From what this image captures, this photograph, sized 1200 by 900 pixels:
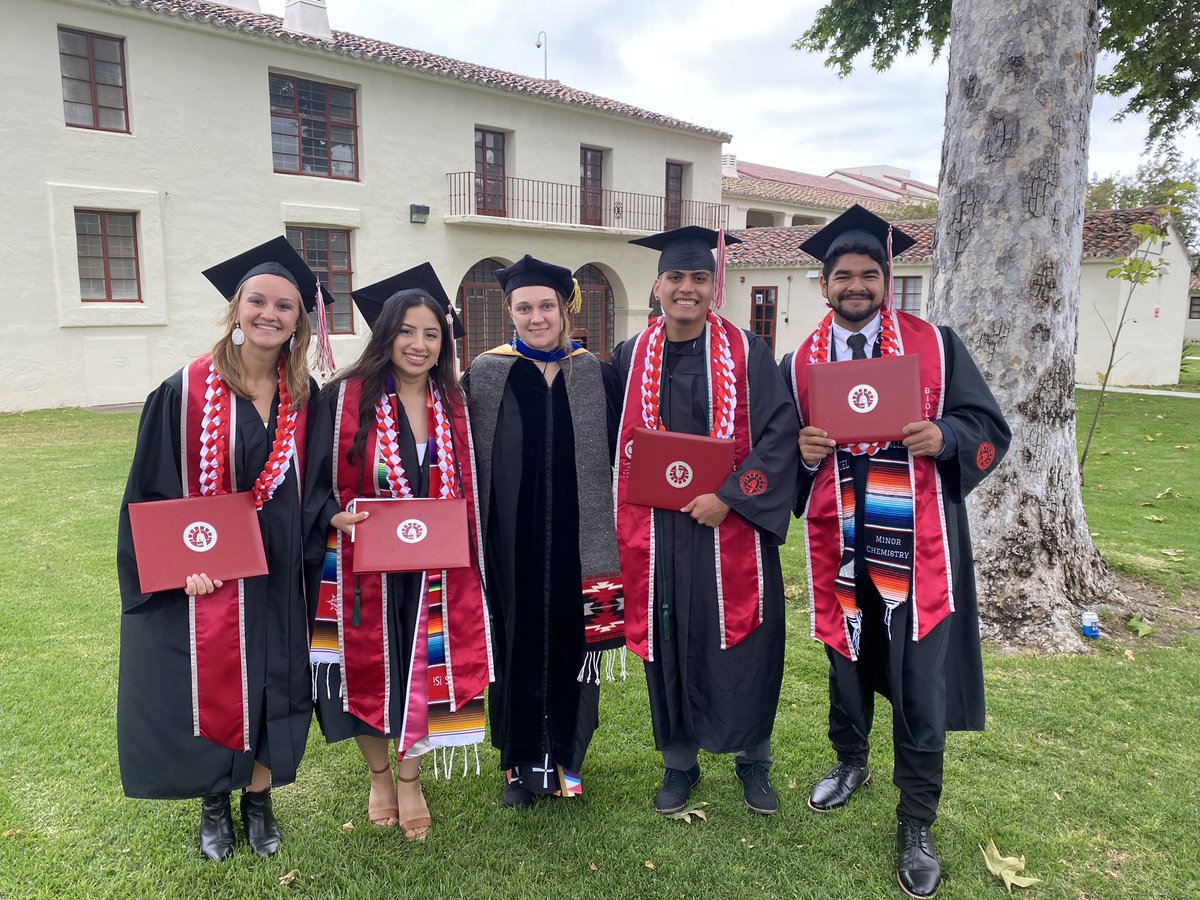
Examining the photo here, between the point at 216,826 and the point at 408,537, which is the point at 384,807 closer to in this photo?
the point at 216,826

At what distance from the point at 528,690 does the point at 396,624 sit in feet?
1.90

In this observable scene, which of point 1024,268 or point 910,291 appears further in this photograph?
point 910,291

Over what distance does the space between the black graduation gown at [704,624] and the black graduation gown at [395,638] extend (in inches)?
33.5

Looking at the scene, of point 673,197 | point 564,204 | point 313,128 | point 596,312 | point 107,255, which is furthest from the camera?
point 673,197

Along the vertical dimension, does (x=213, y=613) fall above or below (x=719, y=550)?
below

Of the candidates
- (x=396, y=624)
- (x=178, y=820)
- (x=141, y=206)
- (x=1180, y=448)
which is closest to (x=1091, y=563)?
(x=396, y=624)

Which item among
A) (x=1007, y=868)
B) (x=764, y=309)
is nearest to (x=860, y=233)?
(x=1007, y=868)

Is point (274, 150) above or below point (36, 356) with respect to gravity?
above

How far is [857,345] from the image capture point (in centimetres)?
271

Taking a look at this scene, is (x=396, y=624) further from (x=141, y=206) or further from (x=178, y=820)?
(x=141, y=206)

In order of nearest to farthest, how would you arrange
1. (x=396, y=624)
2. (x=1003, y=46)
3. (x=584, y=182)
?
(x=396, y=624)
(x=1003, y=46)
(x=584, y=182)

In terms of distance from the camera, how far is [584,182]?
20906 millimetres

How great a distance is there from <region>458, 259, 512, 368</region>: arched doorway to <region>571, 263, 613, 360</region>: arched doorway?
9.56ft

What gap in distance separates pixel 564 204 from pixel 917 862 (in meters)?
19.3
